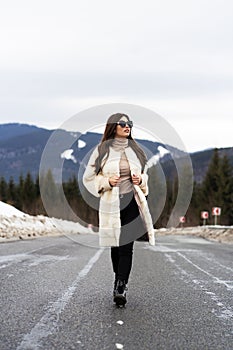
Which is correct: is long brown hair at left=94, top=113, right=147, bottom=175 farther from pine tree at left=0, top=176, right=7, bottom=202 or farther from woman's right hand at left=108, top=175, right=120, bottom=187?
pine tree at left=0, top=176, right=7, bottom=202

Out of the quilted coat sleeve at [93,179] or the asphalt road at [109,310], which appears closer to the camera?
the asphalt road at [109,310]

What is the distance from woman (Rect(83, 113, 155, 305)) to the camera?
18.4 feet

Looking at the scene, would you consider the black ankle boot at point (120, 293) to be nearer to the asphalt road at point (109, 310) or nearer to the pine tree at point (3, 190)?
the asphalt road at point (109, 310)

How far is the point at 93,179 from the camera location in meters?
5.78

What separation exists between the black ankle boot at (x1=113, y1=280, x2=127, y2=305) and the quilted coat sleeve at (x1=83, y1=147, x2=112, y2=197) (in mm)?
963

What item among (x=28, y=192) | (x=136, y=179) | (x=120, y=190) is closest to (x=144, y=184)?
(x=136, y=179)

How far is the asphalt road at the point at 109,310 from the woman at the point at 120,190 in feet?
1.93

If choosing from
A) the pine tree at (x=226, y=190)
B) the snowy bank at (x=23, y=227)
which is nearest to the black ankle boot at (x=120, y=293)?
the snowy bank at (x=23, y=227)

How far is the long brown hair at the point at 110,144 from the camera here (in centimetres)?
573

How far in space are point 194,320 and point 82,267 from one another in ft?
15.8

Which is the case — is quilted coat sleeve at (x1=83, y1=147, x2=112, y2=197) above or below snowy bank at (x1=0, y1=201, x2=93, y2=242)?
above

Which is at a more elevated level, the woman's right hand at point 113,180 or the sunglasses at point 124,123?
the sunglasses at point 124,123

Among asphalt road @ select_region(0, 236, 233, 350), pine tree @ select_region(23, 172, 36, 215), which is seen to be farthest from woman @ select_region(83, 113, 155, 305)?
pine tree @ select_region(23, 172, 36, 215)

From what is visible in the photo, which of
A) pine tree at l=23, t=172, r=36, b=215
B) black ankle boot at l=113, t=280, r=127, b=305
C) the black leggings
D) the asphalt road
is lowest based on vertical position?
the asphalt road
